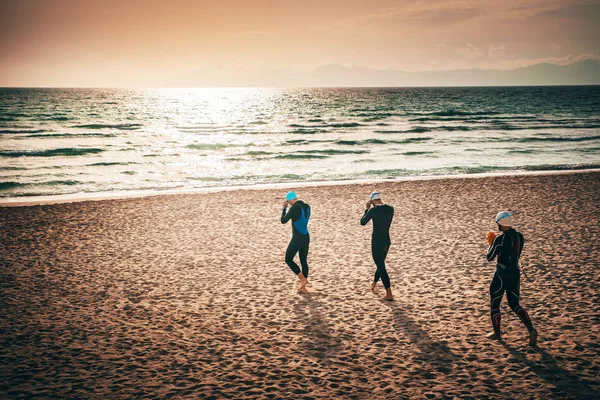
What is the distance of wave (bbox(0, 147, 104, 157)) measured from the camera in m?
34.1

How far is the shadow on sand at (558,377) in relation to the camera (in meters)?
5.83

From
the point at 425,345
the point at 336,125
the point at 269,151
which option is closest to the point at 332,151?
the point at 269,151

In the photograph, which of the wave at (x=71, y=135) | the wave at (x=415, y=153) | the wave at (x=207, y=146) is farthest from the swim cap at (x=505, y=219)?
the wave at (x=71, y=135)

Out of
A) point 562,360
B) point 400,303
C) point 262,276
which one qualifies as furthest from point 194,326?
point 562,360

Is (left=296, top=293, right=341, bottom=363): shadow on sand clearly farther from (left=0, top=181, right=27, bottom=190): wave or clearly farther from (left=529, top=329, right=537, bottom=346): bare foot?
(left=0, top=181, right=27, bottom=190): wave

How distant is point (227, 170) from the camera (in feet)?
99.3

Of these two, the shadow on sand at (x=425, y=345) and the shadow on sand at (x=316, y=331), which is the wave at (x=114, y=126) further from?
the shadow on sand at (x=425, y=345)

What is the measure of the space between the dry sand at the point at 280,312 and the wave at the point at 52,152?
21.0m

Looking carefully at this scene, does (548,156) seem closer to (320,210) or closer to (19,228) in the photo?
(320,210)

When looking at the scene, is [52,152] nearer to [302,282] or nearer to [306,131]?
[306,131]

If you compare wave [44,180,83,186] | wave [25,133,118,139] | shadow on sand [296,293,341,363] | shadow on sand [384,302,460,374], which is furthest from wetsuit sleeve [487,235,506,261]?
wave [25,133,118,139]

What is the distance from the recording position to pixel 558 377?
6203 mm

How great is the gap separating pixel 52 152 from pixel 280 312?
111ft

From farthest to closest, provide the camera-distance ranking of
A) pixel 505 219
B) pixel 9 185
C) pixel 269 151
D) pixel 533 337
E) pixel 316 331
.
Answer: pixel 269 151 < pixel 9 185 < pixel 316 331 < pixel 533 337 < pixel 505 219
